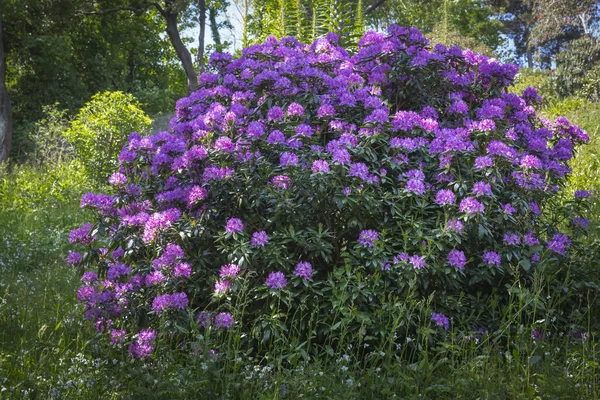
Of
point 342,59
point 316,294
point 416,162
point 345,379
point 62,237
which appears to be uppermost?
point 342,59

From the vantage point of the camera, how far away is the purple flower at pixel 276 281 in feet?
10.1

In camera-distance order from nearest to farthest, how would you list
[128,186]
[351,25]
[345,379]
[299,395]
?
[299,395] → [345,379] → [128,186] → [351,25]

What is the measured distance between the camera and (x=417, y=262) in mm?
3115

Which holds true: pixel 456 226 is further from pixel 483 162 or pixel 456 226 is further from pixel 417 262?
pixel 483 162

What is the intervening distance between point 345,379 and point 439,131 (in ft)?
5.25

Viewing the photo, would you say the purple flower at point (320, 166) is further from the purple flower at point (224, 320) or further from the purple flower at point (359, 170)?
the purple flower at point (224, 320)

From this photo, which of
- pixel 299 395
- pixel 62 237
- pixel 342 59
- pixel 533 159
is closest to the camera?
pixel 299 395

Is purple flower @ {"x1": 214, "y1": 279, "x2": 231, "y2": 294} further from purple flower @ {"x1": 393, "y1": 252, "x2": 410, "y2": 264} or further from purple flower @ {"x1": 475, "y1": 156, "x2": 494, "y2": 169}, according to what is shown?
purple flower @ {"x1": 475, "y1": 156, "x2": 494, "y2": 169}

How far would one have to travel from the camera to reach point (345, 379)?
2.90m

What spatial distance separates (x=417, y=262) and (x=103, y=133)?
7.57 metres

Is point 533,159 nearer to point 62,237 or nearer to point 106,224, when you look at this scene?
point 106,224

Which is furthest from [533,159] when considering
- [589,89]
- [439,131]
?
[589,89]

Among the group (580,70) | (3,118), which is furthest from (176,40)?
(580,70)

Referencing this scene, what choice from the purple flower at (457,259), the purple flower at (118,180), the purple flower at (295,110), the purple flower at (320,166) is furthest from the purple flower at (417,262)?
the purple flower at (118,180)
